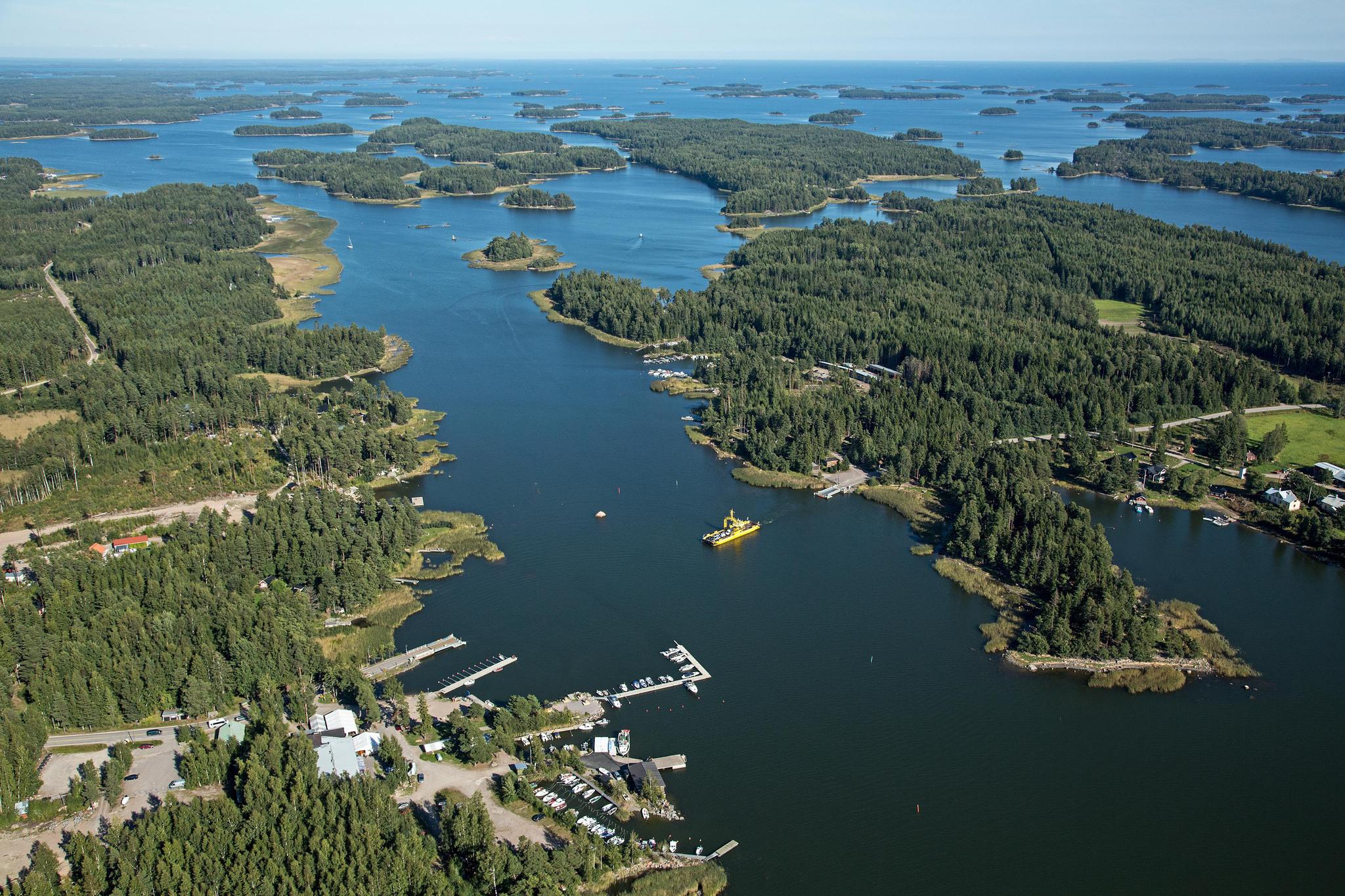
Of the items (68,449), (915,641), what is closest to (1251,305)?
(915,641)

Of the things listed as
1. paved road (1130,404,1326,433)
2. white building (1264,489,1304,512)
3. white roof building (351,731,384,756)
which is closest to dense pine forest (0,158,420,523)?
white roof building (351,731,384,756)

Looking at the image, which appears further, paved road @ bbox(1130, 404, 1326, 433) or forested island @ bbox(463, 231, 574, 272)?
forested island @ bbox(463, 231, 574, 272)

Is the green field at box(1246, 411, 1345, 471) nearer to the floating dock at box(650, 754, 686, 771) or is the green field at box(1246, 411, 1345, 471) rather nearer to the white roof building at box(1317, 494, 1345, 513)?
the white roof building at box(1317, 494, 1345, 513)

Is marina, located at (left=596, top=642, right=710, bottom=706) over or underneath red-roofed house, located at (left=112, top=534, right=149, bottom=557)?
underneath

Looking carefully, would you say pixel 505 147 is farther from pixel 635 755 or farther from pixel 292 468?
pixel 635 755

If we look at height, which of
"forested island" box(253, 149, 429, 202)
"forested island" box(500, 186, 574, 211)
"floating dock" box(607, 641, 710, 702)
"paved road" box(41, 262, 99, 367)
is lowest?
"floating dock" box(607, 641, 710, 702)

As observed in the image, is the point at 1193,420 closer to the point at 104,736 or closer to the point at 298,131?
the point at 104,736
